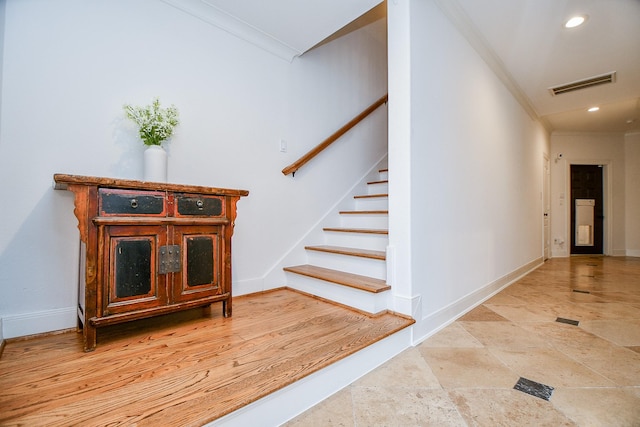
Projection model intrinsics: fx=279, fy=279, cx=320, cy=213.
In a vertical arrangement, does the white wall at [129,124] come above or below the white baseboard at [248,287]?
above

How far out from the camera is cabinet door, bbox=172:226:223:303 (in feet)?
4.96

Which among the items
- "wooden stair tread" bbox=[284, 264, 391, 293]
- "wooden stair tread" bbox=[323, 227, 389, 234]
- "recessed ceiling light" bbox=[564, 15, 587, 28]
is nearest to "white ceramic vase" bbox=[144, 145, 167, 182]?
"wooden stair tread" bbox=[284, 264, 391, 293]

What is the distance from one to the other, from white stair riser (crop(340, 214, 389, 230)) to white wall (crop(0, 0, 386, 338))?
12.1 inches

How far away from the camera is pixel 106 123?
166 centimetres

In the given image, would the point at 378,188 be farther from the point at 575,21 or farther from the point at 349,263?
the point at 575,21

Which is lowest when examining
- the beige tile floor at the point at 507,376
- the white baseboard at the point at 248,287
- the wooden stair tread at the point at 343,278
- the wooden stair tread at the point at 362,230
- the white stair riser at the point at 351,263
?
the beige tile floor at the point at 507,376

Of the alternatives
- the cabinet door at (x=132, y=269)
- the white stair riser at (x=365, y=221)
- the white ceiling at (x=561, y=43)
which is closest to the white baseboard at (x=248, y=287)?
the cabinet door at (x=132, y=269)

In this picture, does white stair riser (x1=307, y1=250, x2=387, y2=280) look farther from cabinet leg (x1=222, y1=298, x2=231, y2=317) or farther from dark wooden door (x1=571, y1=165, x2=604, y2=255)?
dark wooden door (x1=571, y1=165, x2=604, y2=255)

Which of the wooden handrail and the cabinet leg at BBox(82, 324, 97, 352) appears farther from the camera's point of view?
the wooden handrail

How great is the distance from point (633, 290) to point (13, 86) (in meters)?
5.41

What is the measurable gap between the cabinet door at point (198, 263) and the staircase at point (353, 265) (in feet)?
2.52

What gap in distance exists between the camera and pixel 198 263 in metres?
1.58

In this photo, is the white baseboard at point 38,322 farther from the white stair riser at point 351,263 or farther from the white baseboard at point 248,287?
the white stair riser at point 351,263

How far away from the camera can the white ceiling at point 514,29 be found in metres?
2.01
